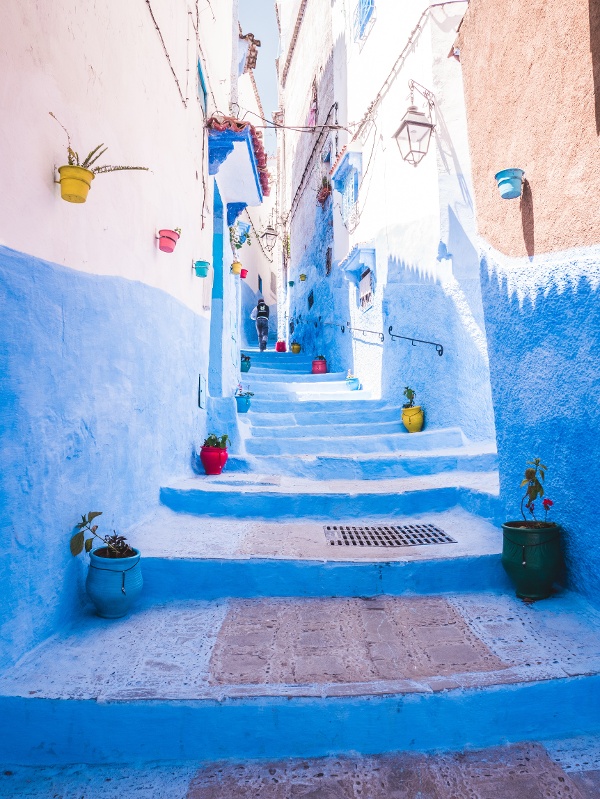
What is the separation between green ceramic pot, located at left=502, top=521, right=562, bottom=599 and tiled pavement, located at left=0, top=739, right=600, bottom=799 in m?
1.02

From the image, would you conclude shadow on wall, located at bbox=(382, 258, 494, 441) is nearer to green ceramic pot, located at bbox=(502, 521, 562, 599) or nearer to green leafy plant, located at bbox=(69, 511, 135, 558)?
green ceramic pot, located at bbox=(502, 521, 562, 599)

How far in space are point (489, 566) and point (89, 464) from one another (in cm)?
282

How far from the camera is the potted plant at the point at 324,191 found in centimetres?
1358

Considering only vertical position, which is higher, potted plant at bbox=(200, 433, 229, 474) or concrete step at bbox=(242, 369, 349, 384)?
concrete step at bbox=(242, 369, 349, 384)

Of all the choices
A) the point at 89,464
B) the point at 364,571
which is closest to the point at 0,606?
A: the point at 89,464

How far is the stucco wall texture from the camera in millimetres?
2840

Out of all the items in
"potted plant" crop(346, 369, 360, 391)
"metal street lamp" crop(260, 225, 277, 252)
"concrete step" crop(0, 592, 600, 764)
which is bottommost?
"concrete step" crop(0, 592, 600, 764)

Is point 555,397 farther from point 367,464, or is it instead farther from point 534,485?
point 367,464

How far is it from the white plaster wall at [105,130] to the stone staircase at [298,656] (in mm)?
2153

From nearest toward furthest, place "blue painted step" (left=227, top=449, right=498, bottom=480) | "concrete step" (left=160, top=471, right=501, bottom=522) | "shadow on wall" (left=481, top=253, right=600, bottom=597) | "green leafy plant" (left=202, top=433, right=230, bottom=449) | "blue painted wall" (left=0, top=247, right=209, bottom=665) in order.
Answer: "blue painted wall" (left=0, top=247, right=209, bottom=665) → "shadow on wall" (left=481, top=253, right=600, bottom=597) → "concrete step" (left=160, top=471, right=501, bottom=522) → "blue painted step" (left=227, top=449, right=498, bottom=480) → "green leafy plant" (left=202, top=433, right=230, bottom=449)

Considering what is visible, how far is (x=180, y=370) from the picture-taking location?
5.44 m

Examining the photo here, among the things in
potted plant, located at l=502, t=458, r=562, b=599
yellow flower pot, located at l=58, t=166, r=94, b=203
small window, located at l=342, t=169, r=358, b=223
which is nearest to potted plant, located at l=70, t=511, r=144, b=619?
yellow flower pot, located at l=58, t=166, r=94, b=203

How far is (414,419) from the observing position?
24.4ft

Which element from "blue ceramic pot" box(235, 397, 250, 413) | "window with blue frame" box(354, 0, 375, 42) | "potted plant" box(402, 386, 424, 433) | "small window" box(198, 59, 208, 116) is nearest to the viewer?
"small window" box(198, 59, 208, 116)
